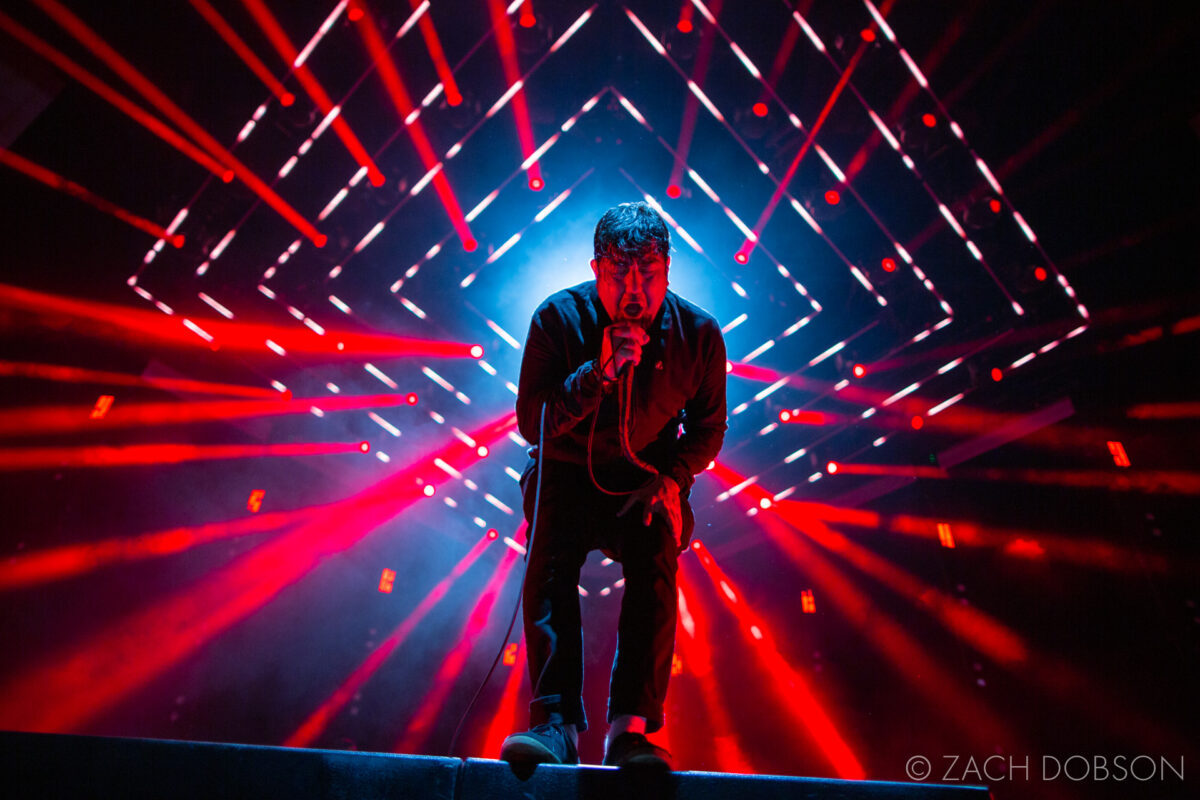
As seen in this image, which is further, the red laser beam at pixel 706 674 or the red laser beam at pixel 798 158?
the red laser beam at pixel 706 674

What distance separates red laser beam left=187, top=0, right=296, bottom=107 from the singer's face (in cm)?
282

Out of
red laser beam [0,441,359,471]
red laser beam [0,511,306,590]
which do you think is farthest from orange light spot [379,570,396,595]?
red laser beam [0,441,359,471]

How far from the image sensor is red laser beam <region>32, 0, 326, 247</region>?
2.91 metres

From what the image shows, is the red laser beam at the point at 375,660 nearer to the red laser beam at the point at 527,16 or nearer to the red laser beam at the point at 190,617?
the red laser beam at the point at 190,617

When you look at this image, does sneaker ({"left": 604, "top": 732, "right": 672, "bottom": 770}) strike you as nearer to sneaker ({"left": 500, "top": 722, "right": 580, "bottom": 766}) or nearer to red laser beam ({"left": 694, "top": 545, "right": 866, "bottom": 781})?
sneaker ({"left": 500, "top": 722, "right": 580, "bottom": 766})

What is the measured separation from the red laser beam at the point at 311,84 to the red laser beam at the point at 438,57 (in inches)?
19.2

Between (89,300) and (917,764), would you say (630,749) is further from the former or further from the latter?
(89,300)

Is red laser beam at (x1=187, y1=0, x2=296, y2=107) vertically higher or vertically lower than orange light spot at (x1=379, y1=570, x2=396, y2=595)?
higher

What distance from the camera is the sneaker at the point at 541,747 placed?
2.96ft

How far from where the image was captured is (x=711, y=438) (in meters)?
1.60

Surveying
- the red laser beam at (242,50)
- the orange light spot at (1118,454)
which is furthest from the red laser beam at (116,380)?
the orange light spot at (1118,454)

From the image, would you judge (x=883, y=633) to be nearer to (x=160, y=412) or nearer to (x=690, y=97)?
(x=690, y=97)

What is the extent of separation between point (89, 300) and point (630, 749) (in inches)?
181

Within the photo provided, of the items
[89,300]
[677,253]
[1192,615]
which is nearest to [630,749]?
[677,253]
